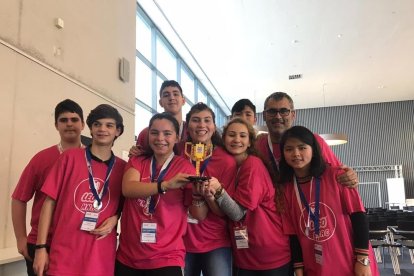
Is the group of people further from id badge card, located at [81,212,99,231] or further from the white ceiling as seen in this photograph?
the white ceiling

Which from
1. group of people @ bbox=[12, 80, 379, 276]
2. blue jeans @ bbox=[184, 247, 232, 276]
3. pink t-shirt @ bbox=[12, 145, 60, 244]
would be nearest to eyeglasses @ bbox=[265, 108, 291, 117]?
group of people @ bbox=[12, 80, 379, 276]

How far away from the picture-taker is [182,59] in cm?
1028

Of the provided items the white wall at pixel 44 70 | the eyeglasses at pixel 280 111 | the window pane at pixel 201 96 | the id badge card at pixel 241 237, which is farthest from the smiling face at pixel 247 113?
the window pane at pixel 201 96

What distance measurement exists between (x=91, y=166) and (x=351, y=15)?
770 centimetres

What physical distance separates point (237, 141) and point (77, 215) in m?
1.04

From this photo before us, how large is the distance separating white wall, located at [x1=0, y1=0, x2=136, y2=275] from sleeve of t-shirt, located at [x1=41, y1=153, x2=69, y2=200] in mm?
1567

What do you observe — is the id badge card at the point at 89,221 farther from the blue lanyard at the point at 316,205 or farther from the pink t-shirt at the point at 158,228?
the blue lanyard at the point at 316,205

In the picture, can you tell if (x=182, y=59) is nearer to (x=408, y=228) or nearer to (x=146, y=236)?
(x=408, y=228)

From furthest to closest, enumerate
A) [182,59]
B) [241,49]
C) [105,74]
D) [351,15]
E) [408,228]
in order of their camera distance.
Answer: [182,59]
[241,49]
[351,15]
[408,228]
[105,74]

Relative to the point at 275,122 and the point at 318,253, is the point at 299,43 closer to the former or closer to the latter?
the point at 275,122

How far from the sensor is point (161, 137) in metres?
2.02

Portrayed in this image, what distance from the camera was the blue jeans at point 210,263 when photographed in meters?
2.12

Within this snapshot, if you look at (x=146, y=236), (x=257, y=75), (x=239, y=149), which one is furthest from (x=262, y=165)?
(x=257, y=75)

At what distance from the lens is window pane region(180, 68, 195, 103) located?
10.8 m
